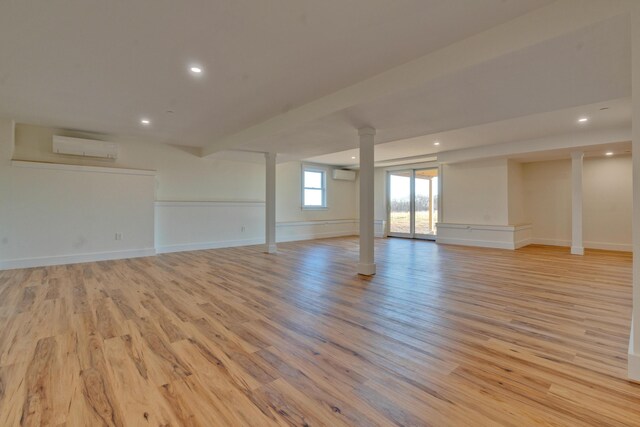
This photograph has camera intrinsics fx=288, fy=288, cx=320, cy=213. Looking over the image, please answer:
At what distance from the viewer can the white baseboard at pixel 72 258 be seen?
4.84m

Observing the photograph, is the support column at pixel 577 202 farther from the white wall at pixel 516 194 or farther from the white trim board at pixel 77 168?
the white trim board at pixel 77 168

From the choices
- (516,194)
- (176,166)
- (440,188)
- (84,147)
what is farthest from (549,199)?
(84,147)

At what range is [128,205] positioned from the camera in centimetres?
588

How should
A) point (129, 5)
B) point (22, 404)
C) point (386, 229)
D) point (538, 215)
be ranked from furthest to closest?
point (386, 229) → point (538, 215) → point (129, 5) → point (22, 404)

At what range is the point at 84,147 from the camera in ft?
17.7


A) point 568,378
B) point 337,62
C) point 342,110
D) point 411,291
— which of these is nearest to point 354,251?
point 411,291

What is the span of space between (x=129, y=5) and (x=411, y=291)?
3762mm

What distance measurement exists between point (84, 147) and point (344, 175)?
23.1ft

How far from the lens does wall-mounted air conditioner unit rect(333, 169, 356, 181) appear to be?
9.82 meters

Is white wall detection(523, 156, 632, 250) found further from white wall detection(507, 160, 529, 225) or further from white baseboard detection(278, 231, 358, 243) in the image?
white baseboard detection(278, 231, 358, 243)

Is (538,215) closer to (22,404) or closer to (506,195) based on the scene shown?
(506,195)

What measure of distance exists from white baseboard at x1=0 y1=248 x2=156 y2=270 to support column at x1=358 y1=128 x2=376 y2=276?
4.60 m

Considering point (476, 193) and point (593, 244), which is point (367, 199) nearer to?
point (476, 193)

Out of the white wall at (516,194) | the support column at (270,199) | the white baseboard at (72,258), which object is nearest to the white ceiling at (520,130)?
the white wall at (516,194)
